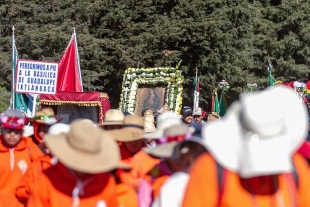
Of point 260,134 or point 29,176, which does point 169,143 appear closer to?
point 29,176

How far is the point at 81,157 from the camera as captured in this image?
3850mm

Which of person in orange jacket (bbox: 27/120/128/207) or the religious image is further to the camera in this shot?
the religious image

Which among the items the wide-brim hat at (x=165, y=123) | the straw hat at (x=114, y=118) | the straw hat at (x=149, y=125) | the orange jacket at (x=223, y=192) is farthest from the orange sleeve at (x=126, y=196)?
the straw hat at (x=149, y=125)

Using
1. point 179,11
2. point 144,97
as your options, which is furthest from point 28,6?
point 144,97

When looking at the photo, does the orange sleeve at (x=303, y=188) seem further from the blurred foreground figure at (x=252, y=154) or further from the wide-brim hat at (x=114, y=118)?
the wide-brim hat at (x=114, y=118)

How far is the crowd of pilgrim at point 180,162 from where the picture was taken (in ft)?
9.89

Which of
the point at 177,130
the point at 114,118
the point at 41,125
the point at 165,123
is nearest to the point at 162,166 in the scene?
the point at 177,130

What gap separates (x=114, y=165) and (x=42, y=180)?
1.49ft

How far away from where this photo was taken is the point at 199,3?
34.5 metres

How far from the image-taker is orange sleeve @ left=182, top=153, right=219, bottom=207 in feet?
10.1

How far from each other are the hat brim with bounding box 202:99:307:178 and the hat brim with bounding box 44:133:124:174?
3.02ft

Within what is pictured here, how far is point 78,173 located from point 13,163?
7.86 ft

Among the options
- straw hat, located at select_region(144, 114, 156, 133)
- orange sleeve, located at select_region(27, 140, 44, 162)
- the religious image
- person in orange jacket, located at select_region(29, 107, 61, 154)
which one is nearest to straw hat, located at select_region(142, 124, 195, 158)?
orange sleeve, located at select_region(27, 140, 44, 162)

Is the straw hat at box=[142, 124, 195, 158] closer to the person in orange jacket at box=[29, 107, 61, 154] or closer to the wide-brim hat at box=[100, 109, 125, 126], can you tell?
the wide-brim hat at box=[100, 109, 125, 126]
